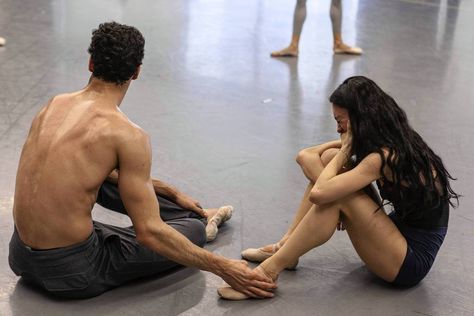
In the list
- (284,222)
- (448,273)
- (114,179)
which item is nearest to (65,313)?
(114,179)

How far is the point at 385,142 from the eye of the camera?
113 inches

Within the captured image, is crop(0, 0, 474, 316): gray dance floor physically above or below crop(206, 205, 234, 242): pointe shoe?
below

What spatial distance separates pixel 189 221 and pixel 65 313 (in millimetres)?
640

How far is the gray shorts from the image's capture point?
273cm

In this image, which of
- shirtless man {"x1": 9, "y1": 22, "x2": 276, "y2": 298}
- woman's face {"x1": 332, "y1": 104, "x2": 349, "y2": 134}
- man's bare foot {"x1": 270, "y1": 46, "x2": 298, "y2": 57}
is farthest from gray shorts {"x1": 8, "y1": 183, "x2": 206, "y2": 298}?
man's bare foot {"x1": 270, "y1": 46, "x2": 298, "y2": 57}

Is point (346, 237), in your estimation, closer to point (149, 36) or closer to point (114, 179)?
point (114, 179)

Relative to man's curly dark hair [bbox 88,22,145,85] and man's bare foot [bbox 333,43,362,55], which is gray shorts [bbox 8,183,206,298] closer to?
man's curly dark hair [bbox 88,22,145,85]

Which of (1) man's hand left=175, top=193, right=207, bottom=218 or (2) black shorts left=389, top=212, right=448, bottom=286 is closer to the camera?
(2) black shorts left=389, top=212, right=448, bottom=286

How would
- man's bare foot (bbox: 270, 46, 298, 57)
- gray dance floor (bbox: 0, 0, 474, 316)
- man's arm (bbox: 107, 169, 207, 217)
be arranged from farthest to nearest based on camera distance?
man's bare foot (bbox: 270, 46, 298, 57) < man's arm (bbox: 107, 169, 207, 217) < gray dance floor (bbox: 0, 0, 474, 316)

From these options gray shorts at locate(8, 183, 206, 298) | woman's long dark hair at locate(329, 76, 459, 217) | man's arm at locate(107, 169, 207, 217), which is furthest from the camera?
man's arm at locate(107, 169, 207, 217)

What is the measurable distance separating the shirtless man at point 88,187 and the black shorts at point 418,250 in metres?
0.63

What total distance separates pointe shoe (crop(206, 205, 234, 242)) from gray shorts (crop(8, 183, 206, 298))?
0.73 feet

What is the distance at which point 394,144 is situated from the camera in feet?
9.39

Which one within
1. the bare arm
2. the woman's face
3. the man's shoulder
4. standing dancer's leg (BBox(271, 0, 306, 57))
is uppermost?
the man's shoulder
